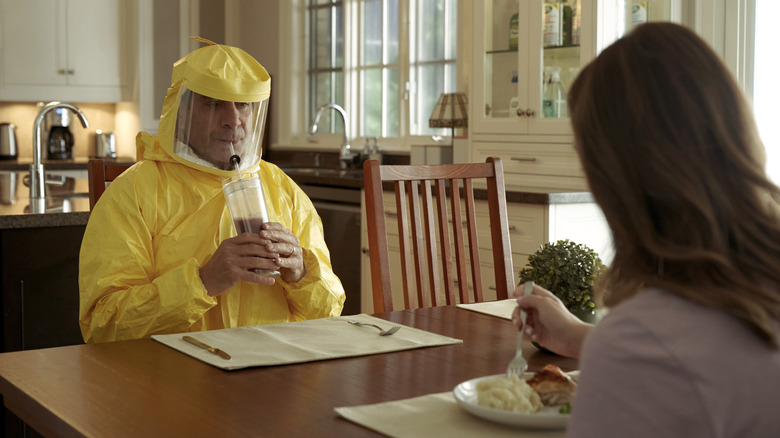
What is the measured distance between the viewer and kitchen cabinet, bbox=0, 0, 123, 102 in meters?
5.48

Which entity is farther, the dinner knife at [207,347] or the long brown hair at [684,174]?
the dinner knife at [207,347]

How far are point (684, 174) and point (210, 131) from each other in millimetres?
1263

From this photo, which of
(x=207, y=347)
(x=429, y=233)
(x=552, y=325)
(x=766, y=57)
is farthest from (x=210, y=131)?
(x=766, y=57)

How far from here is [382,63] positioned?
494 cm

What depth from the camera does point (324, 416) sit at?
1016 mm

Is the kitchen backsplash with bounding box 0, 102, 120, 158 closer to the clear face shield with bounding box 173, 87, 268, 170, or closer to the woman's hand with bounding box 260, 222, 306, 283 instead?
the clear face shield with bounding box 173, 87, 268, 170

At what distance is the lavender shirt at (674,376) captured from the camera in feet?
2.09

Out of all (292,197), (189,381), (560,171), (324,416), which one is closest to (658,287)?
(324,416)

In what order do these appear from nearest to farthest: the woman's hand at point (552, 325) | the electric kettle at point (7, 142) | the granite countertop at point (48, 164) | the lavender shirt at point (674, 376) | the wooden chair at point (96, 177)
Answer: the lavender shirt at point (674, 376)
the woman's hand at point (552, 325)
the wooden chair at point (96, 177)
the granite countertop at point (48, 164)
the electric kettle at point (7, 142)

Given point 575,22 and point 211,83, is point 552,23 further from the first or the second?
point 211,83

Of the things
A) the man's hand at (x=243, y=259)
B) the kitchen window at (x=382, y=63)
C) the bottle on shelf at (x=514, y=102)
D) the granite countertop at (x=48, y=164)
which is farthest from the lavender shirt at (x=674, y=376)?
the granite countertop at (x=48, y=164)

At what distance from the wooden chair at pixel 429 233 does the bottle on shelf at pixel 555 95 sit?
1.45m

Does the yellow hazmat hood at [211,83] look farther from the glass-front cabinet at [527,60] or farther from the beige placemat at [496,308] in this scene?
the glass-front cabinet at [527,60]

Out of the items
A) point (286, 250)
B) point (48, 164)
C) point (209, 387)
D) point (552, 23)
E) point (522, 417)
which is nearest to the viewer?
point (522, 417)
